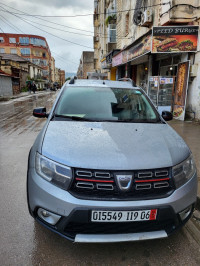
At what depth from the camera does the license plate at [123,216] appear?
1.67 meters

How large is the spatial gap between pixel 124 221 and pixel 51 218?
26.3 inches

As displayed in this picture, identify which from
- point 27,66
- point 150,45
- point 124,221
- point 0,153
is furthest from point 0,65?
point 124,221

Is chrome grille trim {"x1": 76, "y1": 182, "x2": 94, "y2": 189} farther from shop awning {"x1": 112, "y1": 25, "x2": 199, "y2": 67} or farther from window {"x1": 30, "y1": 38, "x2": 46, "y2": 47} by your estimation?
window {"x1": 30, "y1": 38, "x2": 46, "y2": 47}

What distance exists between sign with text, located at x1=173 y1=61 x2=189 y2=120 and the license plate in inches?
303

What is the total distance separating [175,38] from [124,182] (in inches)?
326

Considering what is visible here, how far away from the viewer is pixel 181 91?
8719mm

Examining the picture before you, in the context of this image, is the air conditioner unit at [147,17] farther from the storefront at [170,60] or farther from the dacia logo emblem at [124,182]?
the dacia logo emblem at [124,182]

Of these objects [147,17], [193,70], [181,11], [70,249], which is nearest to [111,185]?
[70,249]

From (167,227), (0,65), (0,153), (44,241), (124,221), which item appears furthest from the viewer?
(0,65)

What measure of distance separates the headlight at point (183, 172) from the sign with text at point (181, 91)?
711cm

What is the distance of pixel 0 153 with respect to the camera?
4793 mm

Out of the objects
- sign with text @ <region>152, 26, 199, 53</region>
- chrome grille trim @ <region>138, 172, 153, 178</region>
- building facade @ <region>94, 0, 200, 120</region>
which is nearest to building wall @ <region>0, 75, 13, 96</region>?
building facade @ <region>94, 0, 200, 120</region>

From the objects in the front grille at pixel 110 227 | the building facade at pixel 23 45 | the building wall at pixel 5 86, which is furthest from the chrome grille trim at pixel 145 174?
the building facade at pixel 23 45

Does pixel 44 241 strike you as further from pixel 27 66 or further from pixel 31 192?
pixel 27 66
